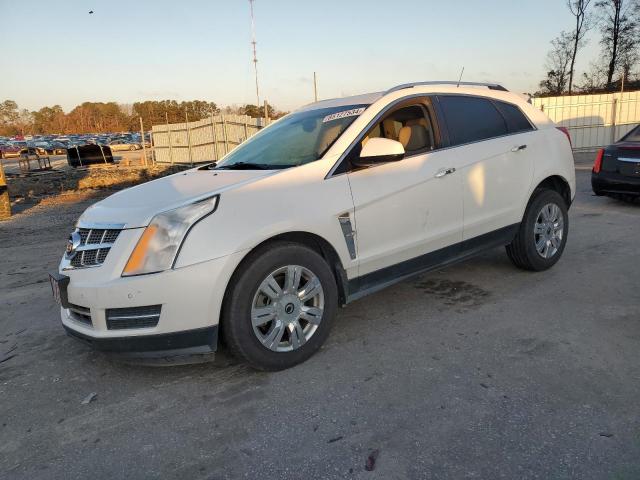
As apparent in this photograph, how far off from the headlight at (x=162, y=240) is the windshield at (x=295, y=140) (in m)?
0.93

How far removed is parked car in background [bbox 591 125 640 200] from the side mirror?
6.14 m

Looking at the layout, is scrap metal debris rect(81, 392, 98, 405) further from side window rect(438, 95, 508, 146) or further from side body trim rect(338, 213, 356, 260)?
side window rect(438, 95, 508, 146)

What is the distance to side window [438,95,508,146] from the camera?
4.18 metres

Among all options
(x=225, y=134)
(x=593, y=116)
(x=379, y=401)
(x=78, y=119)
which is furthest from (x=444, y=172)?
(x=78, y=119)

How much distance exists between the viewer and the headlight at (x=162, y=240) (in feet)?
9.22

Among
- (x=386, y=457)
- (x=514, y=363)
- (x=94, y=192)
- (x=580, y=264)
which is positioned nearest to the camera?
(x=386, y=457)

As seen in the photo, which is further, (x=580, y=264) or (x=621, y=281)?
(x=580, y=264)

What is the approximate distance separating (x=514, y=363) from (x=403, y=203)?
133 centimetres

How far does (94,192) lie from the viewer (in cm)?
1420

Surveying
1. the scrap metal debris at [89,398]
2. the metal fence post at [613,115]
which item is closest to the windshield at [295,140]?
the scrap metal debris at [89,398]

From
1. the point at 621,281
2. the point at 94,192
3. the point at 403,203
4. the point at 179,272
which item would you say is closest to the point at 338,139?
the point at 403,203

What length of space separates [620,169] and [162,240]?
784cm

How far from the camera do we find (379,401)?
2.80 metres

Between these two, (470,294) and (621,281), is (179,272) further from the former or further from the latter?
(621,281)
